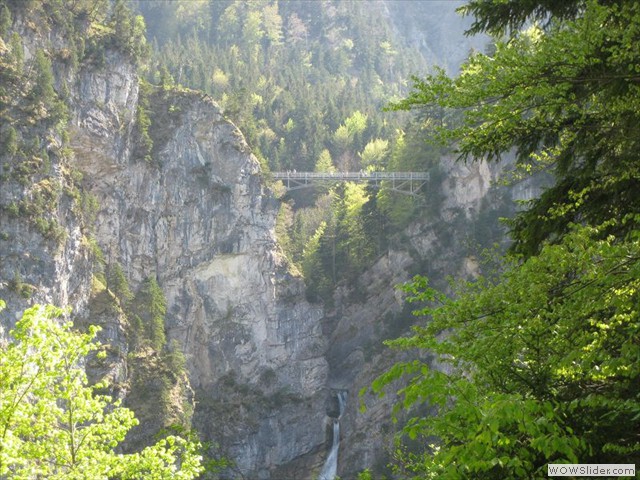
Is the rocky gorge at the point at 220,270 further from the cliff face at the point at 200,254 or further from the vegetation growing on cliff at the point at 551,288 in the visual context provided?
the vegetation growing on cliff at the point at 551,288

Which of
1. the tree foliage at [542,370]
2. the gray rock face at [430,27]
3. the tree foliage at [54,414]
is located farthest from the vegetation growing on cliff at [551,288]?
the gray rock face at [430,27]

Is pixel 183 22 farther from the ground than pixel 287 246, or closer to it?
farther from the ground

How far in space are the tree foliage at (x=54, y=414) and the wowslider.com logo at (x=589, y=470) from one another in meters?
6.16

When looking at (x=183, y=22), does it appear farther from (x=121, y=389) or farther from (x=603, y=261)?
(x=603, y=261)

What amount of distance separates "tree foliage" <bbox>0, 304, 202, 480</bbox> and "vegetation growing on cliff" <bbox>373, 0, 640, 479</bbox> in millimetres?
4260

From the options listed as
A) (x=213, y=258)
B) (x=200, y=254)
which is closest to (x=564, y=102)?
(x=200, y=254)

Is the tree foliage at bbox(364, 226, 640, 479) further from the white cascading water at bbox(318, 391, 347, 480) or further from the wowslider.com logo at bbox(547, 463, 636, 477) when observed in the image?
the white cascading water at bbox(318, 391, 347, 480)

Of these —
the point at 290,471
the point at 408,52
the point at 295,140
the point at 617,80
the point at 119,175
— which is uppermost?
the point at 408,52

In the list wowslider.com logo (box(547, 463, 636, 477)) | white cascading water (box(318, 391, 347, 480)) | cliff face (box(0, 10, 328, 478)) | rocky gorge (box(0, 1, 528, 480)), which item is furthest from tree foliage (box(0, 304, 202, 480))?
white cascading water (box(318, 391, 347, 480))

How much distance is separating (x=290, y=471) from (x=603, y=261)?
47166mm

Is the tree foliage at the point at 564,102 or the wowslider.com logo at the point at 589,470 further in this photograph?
the tree foliage at the point at 564,102

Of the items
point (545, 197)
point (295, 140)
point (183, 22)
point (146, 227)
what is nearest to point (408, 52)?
point (183, 22)

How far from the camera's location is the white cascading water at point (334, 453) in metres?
47.1

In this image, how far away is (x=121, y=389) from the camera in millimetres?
41094
